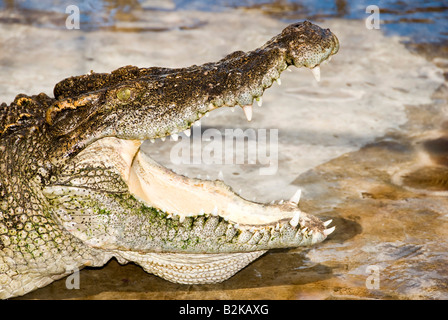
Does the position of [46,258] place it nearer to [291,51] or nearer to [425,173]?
Result: [291,51]

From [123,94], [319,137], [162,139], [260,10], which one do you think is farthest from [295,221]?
[260,10]

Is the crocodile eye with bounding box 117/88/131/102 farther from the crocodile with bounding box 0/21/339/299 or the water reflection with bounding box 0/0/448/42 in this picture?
the water reflection with bounding box 0/0/448/42

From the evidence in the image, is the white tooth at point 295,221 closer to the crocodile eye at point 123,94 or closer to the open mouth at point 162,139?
the open mouth at point 162,139

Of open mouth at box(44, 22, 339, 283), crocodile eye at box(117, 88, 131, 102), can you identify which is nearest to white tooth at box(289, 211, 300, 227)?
open mouth at box(44, 22, 339, 283)

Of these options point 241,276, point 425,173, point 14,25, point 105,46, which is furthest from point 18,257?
point 14,25

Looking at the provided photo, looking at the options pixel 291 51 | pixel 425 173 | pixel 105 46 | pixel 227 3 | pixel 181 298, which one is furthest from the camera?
pixel 227 3

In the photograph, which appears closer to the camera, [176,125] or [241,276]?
[176,125]
